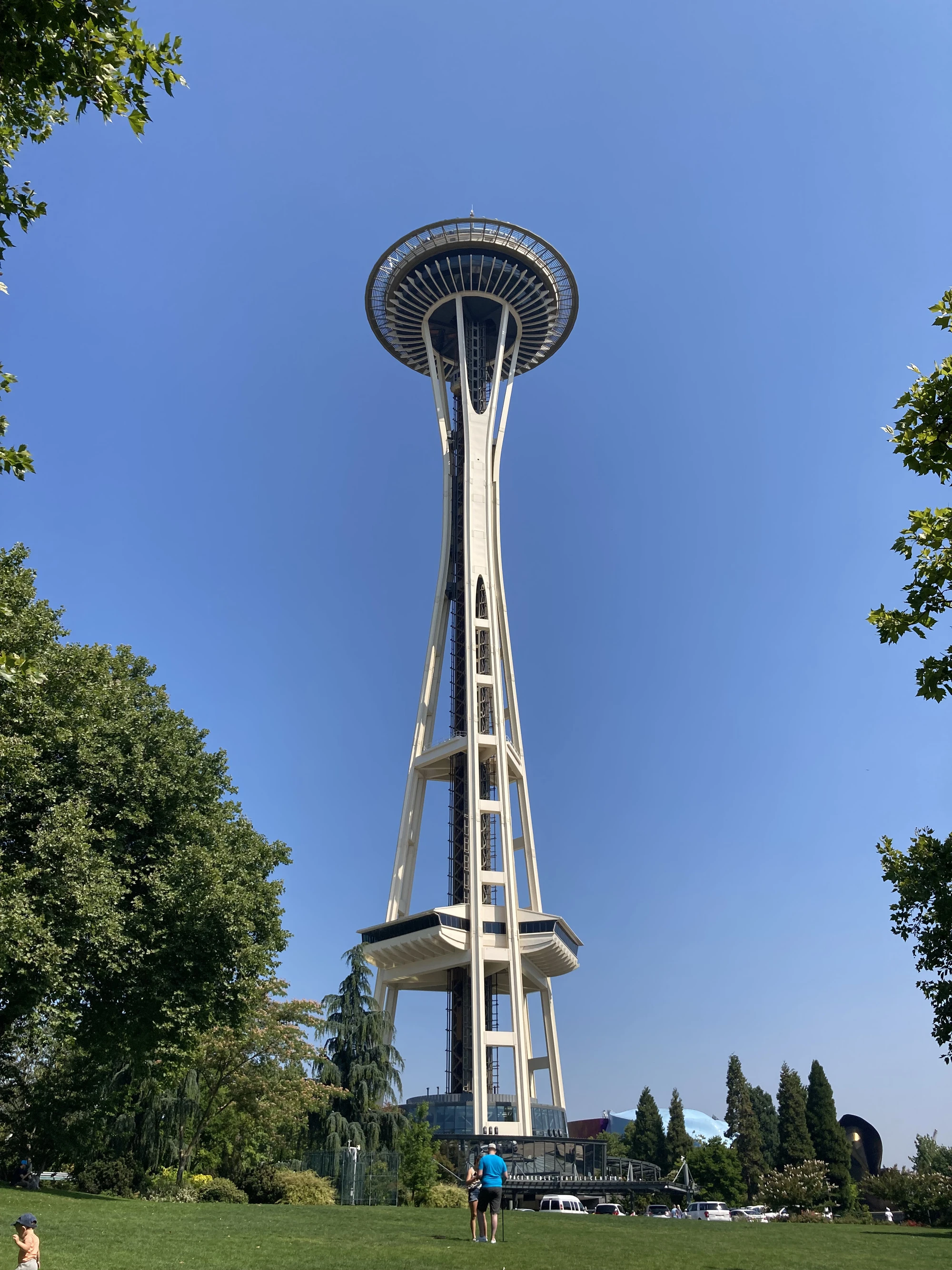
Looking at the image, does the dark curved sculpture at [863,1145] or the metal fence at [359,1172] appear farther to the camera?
the dark curved sculpture at [863,1145]

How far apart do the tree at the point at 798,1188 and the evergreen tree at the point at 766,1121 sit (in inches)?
1060

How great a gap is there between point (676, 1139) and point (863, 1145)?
16199 mm

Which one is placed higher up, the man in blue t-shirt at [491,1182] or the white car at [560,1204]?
the man in blue t-shirt at [491,1182]

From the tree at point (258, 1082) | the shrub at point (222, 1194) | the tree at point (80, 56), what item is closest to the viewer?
the tree at point (80, 56)

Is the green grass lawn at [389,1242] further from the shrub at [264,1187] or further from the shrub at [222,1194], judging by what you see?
the shrub at [264,1187]

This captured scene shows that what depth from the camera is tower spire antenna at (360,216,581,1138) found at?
2133 inches

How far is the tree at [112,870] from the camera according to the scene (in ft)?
66.0

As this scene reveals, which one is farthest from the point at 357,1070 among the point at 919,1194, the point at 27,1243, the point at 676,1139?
the point at 676,1139

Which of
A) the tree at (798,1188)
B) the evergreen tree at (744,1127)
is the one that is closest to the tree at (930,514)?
the tree at (798,1188)

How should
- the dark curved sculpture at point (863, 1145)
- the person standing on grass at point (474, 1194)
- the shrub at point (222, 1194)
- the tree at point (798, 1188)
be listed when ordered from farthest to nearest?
the dark curved sculpture at point (863, 1145), the tree at point (798, 1188), the shrub at point (222, 1194), the person standing on grass at point (474, 1194)

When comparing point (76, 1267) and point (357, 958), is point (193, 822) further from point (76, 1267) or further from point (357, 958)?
point (357, 958)

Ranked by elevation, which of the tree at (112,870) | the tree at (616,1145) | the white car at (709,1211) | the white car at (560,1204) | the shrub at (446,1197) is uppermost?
the tree at (112,870)

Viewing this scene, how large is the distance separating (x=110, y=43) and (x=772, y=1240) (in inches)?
909

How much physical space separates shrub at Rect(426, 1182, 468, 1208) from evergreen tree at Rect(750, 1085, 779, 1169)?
68322 mm
